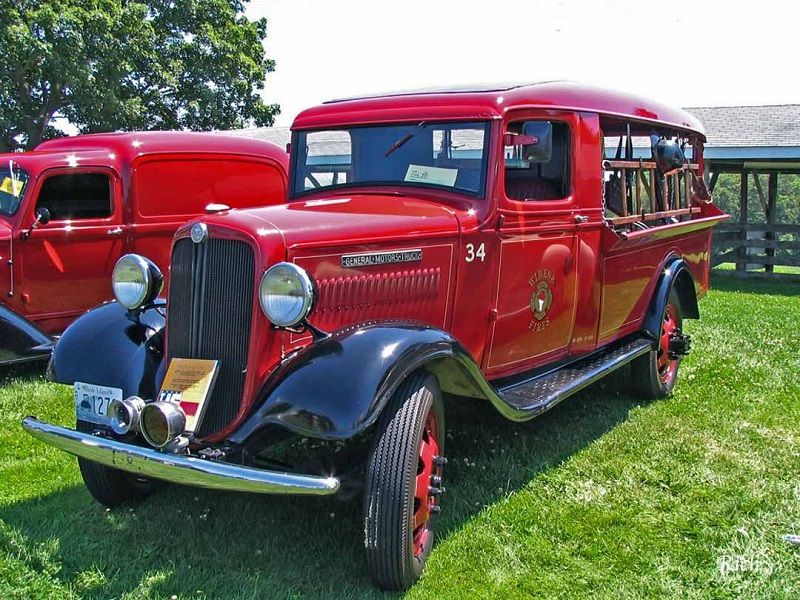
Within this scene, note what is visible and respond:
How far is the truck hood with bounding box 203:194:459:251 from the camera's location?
10.6ft

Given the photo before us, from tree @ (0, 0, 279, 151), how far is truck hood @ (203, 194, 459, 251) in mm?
15452

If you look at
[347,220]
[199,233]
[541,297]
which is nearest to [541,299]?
[541,297]

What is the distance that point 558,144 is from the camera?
460 centimetres

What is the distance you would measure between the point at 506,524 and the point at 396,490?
97cm

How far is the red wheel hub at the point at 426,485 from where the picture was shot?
10.6ft

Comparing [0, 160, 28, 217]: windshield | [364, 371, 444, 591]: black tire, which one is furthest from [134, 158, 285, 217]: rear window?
[364, 371, 444, 591]: black tire

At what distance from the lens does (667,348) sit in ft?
19.4

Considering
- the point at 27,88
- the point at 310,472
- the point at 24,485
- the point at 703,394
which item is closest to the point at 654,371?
the point at 703,394

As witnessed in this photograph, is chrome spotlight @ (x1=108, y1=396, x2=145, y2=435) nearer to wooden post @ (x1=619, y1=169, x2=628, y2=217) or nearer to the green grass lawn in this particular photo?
the green grass lawn

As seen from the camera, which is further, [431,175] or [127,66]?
[127,66]

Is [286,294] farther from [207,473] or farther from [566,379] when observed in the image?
[566,379]

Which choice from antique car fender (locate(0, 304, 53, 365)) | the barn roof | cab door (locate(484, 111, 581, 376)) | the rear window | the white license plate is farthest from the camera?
the barn roof

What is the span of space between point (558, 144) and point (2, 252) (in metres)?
4.68

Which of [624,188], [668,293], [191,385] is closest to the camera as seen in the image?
[191,385]
